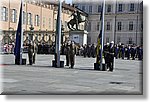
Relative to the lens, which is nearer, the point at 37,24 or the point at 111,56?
the point at 111,56

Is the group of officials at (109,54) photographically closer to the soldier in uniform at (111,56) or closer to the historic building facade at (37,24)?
the soldier in uniform at (111,56)

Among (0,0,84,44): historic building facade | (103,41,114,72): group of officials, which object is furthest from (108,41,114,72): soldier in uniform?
(0,0,84,44): historic building facade

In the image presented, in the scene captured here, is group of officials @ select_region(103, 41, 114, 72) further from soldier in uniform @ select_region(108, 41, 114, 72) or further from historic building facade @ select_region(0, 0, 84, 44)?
historic building facade @ select_region(0, 0, 84, 44)

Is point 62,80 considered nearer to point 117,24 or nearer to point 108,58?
point 108,58

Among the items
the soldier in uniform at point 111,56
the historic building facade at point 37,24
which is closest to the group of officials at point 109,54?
the soldier in uniform at point 111,56

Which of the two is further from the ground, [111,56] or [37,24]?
[37,24]

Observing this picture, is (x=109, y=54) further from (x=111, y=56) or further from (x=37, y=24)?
(x=37, y=24)

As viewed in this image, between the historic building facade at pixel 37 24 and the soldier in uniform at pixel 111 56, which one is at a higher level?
the historic building facade at pixel 37 24

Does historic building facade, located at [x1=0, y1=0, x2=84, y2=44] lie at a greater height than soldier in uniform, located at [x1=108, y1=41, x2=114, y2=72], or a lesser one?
greater

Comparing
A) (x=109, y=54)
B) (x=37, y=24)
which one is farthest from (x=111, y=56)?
(x=37, y=24)

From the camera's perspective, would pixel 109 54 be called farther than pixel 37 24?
No

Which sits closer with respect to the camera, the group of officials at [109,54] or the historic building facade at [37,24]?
the group of officials at [109,54]

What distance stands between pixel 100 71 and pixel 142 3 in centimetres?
512

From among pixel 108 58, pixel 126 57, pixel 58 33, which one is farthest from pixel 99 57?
pixel 126 57
